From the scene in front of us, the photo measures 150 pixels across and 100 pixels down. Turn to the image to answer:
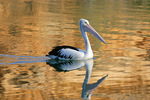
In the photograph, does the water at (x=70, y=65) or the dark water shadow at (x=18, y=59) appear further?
the dark water shadow at (x=18, y=59)

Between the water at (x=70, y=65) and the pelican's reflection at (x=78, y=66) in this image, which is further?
the pelican's reflection at (x=78, y=66)

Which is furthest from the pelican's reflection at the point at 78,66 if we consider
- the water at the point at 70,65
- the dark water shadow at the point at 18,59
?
the dark water shadow at the point at 18,59

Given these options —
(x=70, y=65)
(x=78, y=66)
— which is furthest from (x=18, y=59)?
(x=78, y=66)

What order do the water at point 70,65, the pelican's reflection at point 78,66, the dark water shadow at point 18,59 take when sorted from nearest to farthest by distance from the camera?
the water at point 70,65
the pelican's reflection at point 78,66
the dark water shadow at point 18,59

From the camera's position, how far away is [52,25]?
16594 millimetres

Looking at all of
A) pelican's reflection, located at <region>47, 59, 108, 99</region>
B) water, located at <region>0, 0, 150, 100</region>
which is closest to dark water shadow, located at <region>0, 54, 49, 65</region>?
water, located at <region>0, 0, 150, 100</region>

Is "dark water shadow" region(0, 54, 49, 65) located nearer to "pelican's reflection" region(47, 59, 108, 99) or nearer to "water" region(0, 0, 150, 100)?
"water" region(0, 0, 150, 100)

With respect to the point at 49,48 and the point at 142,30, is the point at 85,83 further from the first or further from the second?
the point at 142,30

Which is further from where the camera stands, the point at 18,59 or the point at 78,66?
the point at 18,59

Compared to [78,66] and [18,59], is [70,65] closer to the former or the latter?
[78,66]

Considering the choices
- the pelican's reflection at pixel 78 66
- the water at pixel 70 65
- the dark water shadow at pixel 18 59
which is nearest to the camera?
the water at pixel 70 65

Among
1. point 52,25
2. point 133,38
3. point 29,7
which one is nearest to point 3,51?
point 133,38

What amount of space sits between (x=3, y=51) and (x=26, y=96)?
4.25m

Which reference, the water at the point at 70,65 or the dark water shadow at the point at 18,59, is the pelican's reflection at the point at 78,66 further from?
the dark water shadow at the point at 18,59
